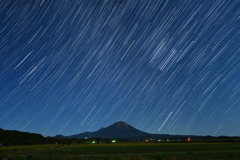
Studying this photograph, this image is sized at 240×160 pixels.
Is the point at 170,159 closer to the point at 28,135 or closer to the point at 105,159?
the point at 105,159

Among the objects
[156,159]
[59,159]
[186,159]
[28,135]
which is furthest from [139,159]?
[28,135]

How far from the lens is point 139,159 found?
23.2 m

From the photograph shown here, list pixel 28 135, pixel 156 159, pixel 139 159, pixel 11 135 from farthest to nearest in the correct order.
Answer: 1. pixel 28 135
2. pixel 11 135
3. pixel 156 159
4. pixel 139 159

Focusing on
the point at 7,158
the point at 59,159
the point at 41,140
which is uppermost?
the point at 59,159

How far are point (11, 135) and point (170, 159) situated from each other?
11487 cm

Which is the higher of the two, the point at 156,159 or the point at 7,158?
the point at 156,159

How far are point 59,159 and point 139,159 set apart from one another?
25.4ft

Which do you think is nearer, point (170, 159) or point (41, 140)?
point (170, 159)

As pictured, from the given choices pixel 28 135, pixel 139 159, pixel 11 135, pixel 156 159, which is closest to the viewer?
pixel 139 159

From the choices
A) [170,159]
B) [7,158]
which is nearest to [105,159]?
[170,159]

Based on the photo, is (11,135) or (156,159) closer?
(156,159)

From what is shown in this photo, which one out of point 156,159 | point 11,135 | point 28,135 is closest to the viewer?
point 156,159

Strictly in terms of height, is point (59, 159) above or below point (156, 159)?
below

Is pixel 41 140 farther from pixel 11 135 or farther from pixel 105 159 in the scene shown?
pixel 105 159
